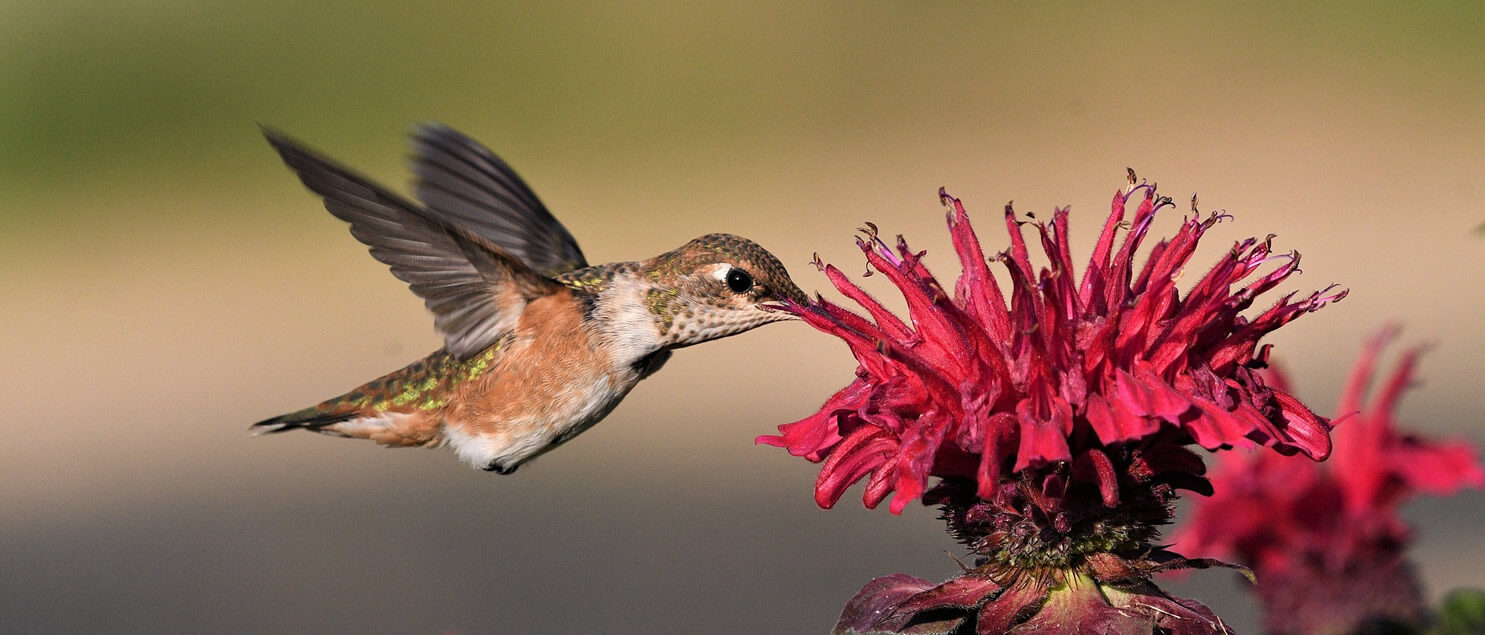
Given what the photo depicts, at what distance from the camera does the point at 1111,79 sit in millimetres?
12758

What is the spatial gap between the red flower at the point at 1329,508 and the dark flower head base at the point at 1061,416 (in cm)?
107

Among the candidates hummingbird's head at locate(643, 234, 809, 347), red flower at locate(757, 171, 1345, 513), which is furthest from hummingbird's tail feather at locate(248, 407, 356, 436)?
red flower at locate(757, 171, 1345, 513)

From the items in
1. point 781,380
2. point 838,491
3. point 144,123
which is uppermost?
point 144,123

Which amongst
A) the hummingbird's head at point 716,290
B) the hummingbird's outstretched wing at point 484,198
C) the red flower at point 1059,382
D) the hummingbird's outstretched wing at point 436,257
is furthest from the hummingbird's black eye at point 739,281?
the red flower at point 1059,382

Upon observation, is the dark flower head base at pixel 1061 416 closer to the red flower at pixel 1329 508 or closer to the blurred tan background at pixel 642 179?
the red flower at pixel 1329 508

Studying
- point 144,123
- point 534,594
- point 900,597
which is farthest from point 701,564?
point 144,123

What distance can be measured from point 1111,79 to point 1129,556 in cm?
1147

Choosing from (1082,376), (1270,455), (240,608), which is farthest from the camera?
(240,608)

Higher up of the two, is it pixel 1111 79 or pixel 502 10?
pixel 502 10

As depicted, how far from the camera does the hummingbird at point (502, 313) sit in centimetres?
274

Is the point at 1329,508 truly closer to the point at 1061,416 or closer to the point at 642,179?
the point at 1061,416

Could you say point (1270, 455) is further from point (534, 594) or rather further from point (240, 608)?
point (240, 608)

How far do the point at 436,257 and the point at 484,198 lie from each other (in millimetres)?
573

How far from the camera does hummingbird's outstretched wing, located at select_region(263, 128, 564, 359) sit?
2484mm
